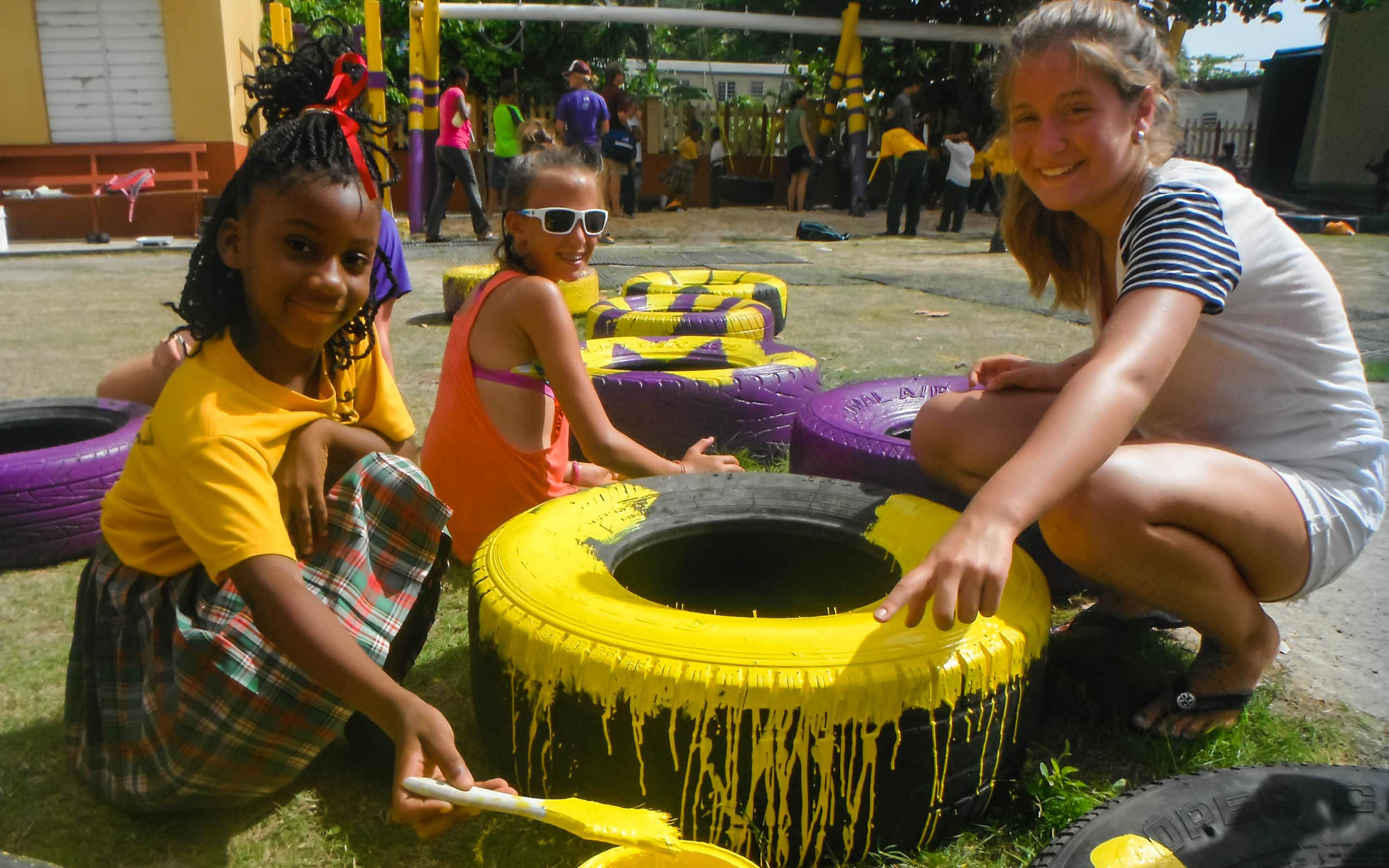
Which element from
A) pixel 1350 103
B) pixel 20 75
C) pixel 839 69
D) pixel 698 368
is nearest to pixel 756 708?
pixel 698 368

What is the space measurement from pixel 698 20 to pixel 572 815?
13.8 meters

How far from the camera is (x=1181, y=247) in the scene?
1680 mm

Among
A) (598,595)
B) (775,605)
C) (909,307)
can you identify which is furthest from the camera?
(909,307)

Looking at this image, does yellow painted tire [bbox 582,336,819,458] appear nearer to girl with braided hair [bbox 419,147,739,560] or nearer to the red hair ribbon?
girl with braided hair [bbox 419,147,739,560]

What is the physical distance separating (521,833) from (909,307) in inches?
242

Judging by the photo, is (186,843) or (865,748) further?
(186,843)

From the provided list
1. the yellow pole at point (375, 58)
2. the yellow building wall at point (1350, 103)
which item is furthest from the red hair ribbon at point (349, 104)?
the yellow building wall at point (1350, 103)

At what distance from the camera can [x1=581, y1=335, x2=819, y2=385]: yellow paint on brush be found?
12.5 feet

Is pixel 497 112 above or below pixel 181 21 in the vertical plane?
below

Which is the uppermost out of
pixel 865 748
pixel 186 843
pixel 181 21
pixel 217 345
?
pixel 181 21

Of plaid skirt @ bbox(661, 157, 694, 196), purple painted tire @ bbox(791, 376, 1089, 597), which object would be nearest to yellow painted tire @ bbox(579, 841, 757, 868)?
purple painted tire @ bbox(791, 376, 1089, 597)

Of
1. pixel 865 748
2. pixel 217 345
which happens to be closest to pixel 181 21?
pixel 217 345

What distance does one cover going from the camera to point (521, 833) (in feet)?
5.65

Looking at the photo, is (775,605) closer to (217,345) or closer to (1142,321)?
(1142,321)
